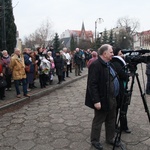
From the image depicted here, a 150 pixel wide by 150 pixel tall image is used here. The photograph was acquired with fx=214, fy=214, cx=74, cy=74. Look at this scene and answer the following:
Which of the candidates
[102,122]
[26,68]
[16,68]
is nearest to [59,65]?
[26,68]

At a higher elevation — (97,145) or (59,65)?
(59,65)

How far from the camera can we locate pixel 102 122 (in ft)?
12.5

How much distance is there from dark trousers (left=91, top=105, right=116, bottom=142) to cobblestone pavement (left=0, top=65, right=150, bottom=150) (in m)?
0.22

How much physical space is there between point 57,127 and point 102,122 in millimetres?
1517

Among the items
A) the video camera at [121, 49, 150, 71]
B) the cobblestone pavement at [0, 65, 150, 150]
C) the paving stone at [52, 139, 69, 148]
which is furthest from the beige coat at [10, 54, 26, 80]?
the video camera at [121, 49, 150, 71]

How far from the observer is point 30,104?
7.12 meters

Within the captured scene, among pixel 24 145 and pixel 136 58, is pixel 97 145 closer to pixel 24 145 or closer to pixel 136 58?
pixel 24 145

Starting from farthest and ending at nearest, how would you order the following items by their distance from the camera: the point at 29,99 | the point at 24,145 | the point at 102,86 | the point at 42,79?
the point at 42,79
the point at 29,99
the point at 24,145
the point at 102,86

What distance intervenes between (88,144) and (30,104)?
11.5 ft

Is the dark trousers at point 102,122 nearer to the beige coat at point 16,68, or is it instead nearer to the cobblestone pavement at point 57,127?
the cobblestone pavement at point 57,127

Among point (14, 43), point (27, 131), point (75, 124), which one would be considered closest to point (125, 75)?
point (75, 124)

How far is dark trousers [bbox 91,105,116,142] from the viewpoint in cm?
376

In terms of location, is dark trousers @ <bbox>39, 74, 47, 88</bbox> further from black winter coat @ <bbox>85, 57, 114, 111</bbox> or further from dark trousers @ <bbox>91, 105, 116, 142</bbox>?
black winter coat @ <bbox>85, 57, 114, 111</bbox>

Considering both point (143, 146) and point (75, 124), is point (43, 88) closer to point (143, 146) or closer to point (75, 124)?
point (75, 124)
